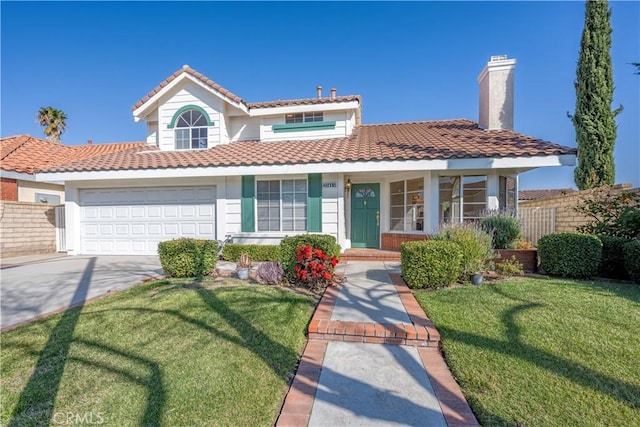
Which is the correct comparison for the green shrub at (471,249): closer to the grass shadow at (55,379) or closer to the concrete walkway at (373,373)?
the concrete walkway at (373,373)

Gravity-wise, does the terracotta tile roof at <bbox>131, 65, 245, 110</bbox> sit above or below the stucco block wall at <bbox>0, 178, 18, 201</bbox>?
above

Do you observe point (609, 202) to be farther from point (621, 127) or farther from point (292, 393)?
point (292, 393)

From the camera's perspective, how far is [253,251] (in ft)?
31.7

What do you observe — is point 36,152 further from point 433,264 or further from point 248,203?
point 433,264

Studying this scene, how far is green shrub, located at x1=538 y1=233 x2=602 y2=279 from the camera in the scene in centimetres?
621

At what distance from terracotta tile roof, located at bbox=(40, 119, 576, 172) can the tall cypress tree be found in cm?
553

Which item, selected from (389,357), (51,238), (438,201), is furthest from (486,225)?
(51,238)

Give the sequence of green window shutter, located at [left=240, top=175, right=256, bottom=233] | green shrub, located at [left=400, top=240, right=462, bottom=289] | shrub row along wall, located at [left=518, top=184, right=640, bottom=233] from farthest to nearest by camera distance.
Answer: green window shutter, located at [left=240, top=175, right=256, bottom=233], shrub row along wall, located at [left=518, top=184, right=640, bottom=233], green shrub, located at [left=400, top=240, right=462, bottom=289]

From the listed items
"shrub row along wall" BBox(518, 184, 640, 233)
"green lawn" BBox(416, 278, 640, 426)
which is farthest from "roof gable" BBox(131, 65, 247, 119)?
"shrub row along wall" BBox(518, 184, 640, 233)

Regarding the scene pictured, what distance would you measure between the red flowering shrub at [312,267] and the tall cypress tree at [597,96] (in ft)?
44.5

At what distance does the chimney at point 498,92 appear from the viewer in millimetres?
10570

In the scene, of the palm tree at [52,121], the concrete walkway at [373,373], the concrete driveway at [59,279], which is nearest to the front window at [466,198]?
the concrete walkway at [373,373]

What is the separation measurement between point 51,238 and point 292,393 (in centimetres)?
1506

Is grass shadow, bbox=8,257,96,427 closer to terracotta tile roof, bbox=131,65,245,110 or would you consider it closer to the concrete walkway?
the concrete walkway
